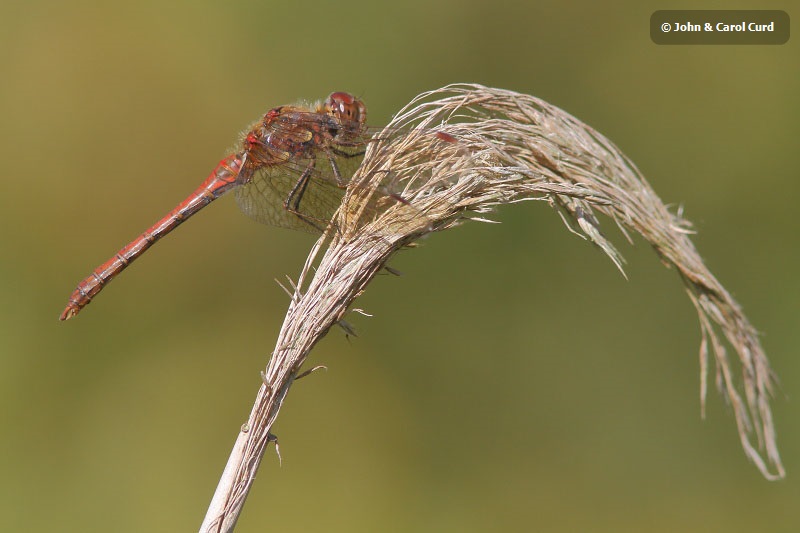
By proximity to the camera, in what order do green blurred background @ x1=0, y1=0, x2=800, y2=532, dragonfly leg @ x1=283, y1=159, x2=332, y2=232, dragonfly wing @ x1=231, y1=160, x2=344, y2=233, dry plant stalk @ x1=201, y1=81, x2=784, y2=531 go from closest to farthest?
1. dry plant stalk @ x1=201, y1=81, x2=784, y2=531
2. dragonfly wing @ x1=231, y1=160, x2=344, y2=233
3. dragonfly leg @ x1=283, y1=159, x2=332, y2=232
4. green blurred background @ x1=0, y1=0, x2=800, y2=532

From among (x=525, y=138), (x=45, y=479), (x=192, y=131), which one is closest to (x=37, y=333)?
(x=45, y=479)

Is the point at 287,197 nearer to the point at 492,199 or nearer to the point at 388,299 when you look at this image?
the point at 388,299

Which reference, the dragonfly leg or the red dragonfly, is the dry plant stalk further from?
the dragonfly leg

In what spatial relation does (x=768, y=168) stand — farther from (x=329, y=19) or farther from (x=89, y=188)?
(x=89, y=188)

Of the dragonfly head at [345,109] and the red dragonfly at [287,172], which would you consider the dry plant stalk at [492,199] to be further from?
the dragonfly head at [345,109]

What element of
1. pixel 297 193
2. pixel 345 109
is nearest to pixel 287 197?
pixel 297 193

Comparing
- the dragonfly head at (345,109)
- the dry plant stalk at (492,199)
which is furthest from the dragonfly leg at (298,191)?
the dry plant stalk at (492,199)

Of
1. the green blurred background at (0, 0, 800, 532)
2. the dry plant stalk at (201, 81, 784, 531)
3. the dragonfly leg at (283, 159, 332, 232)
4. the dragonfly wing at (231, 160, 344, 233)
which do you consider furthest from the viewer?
the green blurred background at (0, 0, 800, 532)

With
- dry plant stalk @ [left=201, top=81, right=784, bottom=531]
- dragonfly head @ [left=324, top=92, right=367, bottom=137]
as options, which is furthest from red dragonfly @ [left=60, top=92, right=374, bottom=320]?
dry plant stalk @ [left=201, top=81, right=784, bottom=531]
